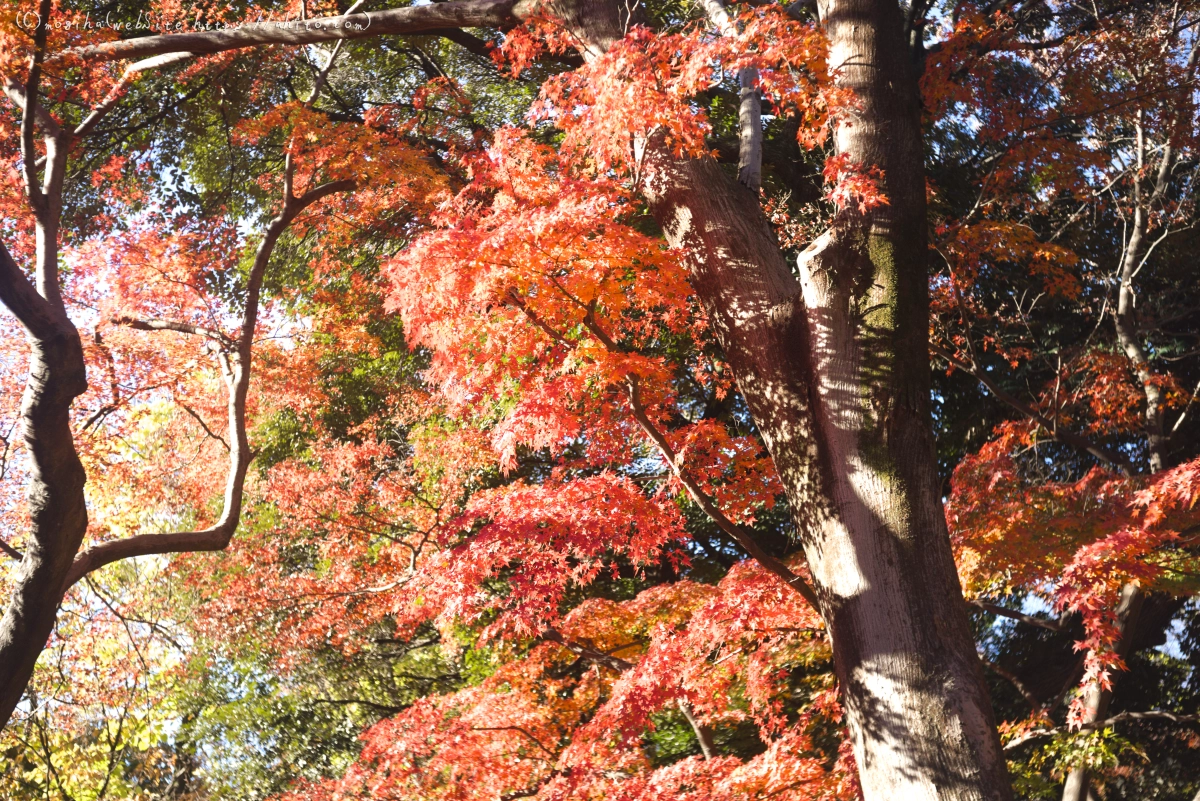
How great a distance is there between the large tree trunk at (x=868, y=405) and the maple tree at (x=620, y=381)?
0.06ft

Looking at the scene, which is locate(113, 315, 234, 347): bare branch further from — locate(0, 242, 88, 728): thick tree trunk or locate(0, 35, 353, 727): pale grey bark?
locate(0, 242, 88, 728): thick tree trunk

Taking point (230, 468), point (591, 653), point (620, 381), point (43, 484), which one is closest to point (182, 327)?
point (230, 468)

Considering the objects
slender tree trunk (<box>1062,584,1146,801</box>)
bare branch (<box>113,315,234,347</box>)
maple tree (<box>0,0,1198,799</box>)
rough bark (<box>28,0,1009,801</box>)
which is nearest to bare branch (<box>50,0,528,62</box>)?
maple tree (<box>0,0,1198,799</box>)

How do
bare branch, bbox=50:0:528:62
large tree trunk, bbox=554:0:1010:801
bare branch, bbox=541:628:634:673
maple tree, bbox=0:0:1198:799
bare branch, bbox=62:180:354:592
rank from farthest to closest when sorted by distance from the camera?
bare branch, bbox=541:628:634:673 → bare branch, bbox=50:0:528:62 → bare branch, bbox=62:180:354:592 → maple tree, bbox=0:0:1198:799 → large tree trunk, bbox=554:0:1010:801

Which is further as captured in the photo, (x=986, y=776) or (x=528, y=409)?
(x=528, y=409)

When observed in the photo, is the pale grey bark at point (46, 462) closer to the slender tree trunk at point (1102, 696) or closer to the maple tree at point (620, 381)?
the maple tree at point (620, 381)

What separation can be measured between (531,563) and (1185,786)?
310 inches

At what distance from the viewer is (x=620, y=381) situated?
4949 mm

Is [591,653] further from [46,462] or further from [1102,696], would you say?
[1102,696]

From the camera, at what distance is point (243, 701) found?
11211mm

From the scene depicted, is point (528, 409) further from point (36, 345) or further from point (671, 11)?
point (671, 11)

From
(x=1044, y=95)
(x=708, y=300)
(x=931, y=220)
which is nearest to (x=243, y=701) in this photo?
(x=708, y=300)

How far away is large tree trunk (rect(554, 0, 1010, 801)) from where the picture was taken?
12.5 feet

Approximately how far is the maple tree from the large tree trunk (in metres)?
0.02
